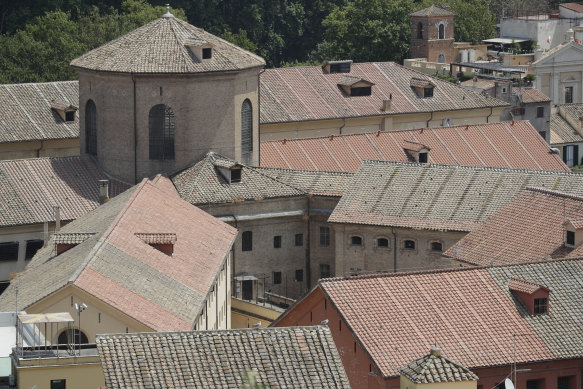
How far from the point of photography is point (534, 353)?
69812 mm

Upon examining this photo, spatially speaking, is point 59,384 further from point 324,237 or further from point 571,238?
point 324,237

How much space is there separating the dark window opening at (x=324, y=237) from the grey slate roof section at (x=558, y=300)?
2305cm

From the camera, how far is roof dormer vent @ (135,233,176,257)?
7856 centimetres

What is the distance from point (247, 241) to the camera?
95.2 m

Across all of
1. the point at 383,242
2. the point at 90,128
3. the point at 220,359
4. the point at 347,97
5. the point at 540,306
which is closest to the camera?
the point at 220,359

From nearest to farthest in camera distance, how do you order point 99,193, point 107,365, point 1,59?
1. point 107,365
2. point 99,193
3. point 1,59

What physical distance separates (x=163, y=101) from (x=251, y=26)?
76.2 metres

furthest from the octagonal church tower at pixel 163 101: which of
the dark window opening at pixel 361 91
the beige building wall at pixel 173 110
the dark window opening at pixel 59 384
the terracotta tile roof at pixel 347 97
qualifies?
the dark window opening at pixel 59 384

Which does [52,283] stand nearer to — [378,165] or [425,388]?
[425,388]

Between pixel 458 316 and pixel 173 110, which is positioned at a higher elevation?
pixel 173 110

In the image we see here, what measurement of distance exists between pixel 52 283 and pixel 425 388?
17.2m

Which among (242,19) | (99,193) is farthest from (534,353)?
(242,19)

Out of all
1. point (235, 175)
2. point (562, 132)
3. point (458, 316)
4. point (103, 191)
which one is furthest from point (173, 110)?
point (562, 132)

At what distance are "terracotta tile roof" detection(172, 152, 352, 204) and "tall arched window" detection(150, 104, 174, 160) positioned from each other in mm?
1687
